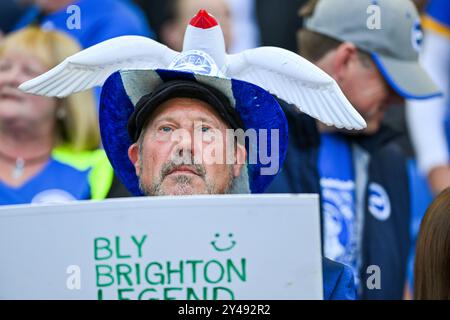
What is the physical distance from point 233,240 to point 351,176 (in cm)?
234

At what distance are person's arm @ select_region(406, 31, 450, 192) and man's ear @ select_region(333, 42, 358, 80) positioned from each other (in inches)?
33.2

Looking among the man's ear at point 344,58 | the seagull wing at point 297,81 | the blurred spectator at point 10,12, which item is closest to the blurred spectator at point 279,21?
the man's ear at point 344,58

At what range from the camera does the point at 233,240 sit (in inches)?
104

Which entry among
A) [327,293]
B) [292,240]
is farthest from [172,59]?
[292,240]

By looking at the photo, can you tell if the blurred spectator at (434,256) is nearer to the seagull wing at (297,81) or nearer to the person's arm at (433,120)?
the seagull wing at (297,81)

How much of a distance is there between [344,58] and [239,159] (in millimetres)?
1499

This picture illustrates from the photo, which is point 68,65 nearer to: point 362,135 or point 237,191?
point 237,191

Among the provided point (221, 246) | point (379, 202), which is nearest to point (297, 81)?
point (221, 246)

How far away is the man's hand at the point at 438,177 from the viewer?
552 cm

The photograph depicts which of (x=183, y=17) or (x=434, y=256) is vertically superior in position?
(x=183, y=17)

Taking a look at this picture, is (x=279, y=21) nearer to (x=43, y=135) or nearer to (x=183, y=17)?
(x=183, y=17)

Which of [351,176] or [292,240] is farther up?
[351,176]

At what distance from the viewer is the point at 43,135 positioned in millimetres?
4988
